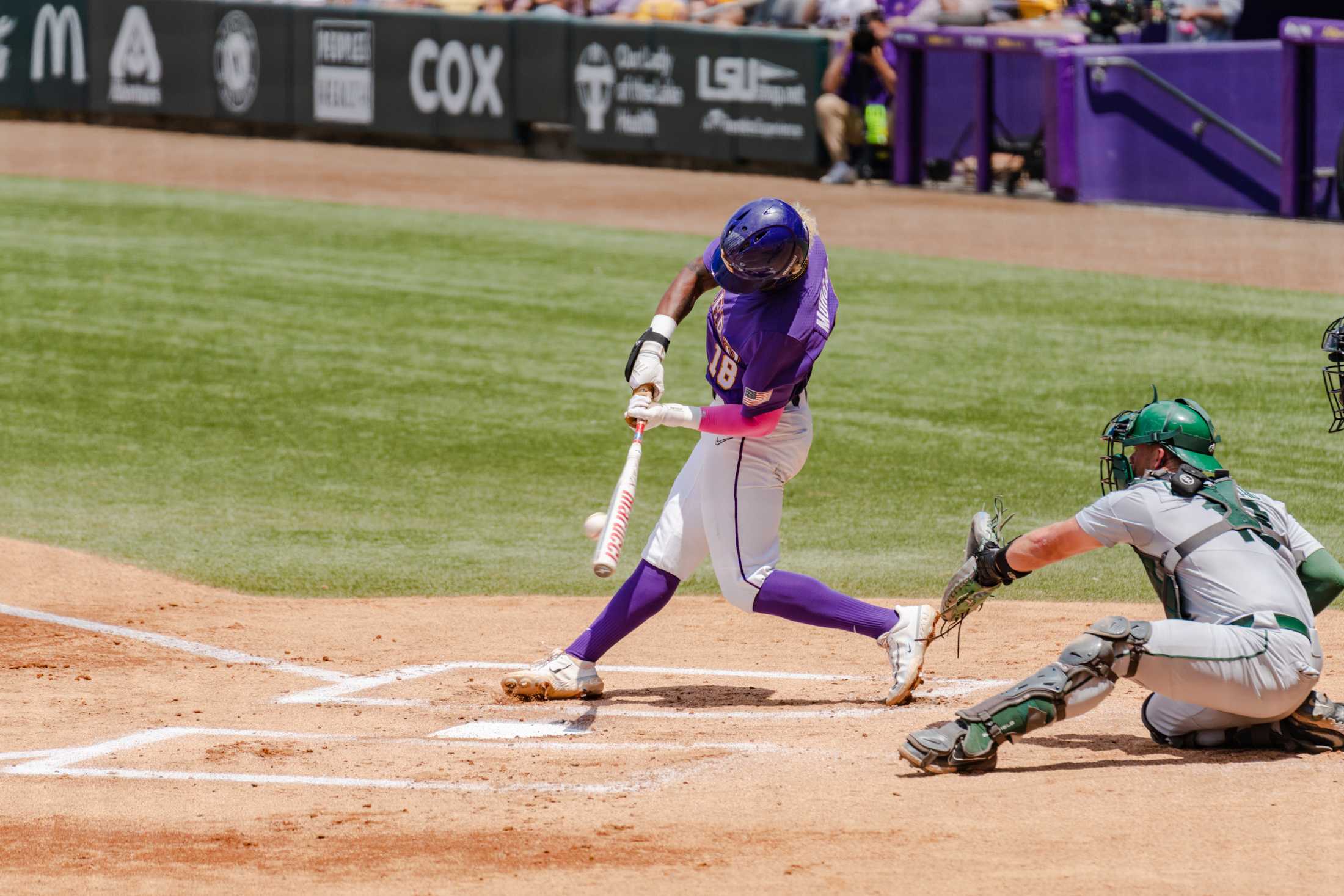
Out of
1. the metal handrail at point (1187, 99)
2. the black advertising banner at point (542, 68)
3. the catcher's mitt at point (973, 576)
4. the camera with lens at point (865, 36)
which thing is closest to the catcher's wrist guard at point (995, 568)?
the catcher's mitt at point (973, 576)

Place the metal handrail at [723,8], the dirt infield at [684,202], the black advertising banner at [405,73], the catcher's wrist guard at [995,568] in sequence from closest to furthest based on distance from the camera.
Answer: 1. the catcher's wrist guard at [995,568]
2. the dirt infield at [684,202]
3. the metal handrail at [723,8]
4. the black advertising banner at [405,73]

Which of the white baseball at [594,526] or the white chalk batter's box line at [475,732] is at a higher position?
the white baseball at [594,526]

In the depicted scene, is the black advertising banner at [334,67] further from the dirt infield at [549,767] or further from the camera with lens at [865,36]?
the dirt infield at [549,767]

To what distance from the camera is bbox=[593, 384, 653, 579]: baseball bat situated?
522 centimetres

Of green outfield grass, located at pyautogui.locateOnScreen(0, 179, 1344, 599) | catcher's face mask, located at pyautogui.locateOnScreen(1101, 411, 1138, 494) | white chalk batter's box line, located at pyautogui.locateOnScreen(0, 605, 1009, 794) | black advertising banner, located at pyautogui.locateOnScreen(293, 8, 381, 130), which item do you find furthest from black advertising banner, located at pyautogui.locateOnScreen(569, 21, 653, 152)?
catcher's face mask, located at pyautogui.locateOnScreen(1101, 411, 1138, 494)

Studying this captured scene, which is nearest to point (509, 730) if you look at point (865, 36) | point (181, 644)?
point (181, 644)

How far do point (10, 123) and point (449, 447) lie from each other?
64.3ft

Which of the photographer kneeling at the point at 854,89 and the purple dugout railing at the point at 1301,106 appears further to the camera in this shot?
the photographer kneeling at the point at 854,89

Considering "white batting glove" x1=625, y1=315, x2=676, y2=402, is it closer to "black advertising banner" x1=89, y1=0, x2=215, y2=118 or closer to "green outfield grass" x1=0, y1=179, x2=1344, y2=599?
"green outfield grass" x1=0, y1=179, x2=1344, y2=599

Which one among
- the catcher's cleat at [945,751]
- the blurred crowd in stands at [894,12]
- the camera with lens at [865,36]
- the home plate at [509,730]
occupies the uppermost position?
the blurred crowd in stands at [894,12]

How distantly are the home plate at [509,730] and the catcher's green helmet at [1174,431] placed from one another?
178 cm

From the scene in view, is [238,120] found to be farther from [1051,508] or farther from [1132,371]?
[1051,508]

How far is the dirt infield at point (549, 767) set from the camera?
4.17 metres

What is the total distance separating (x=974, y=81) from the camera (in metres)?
18.5
